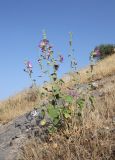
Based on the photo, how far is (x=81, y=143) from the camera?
21.8ft

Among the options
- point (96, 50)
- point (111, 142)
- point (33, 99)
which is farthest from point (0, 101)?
point (111, 142)

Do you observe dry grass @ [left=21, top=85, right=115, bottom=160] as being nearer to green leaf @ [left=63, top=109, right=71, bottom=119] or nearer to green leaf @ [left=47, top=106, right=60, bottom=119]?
green leaf @ [left=63, top=109, right=71, bottom=119]

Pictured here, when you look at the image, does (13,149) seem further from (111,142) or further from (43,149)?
(111,142)

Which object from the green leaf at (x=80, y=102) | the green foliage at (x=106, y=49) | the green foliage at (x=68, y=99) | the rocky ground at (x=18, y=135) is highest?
the green foliage at (x=106, y=49)

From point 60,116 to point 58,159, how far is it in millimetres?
968

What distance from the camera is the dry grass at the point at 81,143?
247 inches

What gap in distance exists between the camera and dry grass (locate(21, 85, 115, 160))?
6.29 m

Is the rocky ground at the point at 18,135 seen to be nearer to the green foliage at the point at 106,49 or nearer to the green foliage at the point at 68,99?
the green foliage at the point at 68,99

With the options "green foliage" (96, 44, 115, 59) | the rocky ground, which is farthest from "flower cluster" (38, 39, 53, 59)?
"green foliage" (96, 44, 115, 59)

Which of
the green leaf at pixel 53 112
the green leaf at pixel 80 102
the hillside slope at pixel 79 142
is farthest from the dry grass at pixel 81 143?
the green leaf at pixel 53 112

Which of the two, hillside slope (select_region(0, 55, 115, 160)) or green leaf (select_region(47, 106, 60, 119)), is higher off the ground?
green leaf (select_region(47, 106, 60, 119))

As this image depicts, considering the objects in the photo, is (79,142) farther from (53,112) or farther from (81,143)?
(53,112)

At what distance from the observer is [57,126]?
7359mm

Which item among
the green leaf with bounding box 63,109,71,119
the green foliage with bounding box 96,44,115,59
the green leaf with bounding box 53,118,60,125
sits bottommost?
the green leaf with bounding box 53,118,60,125
